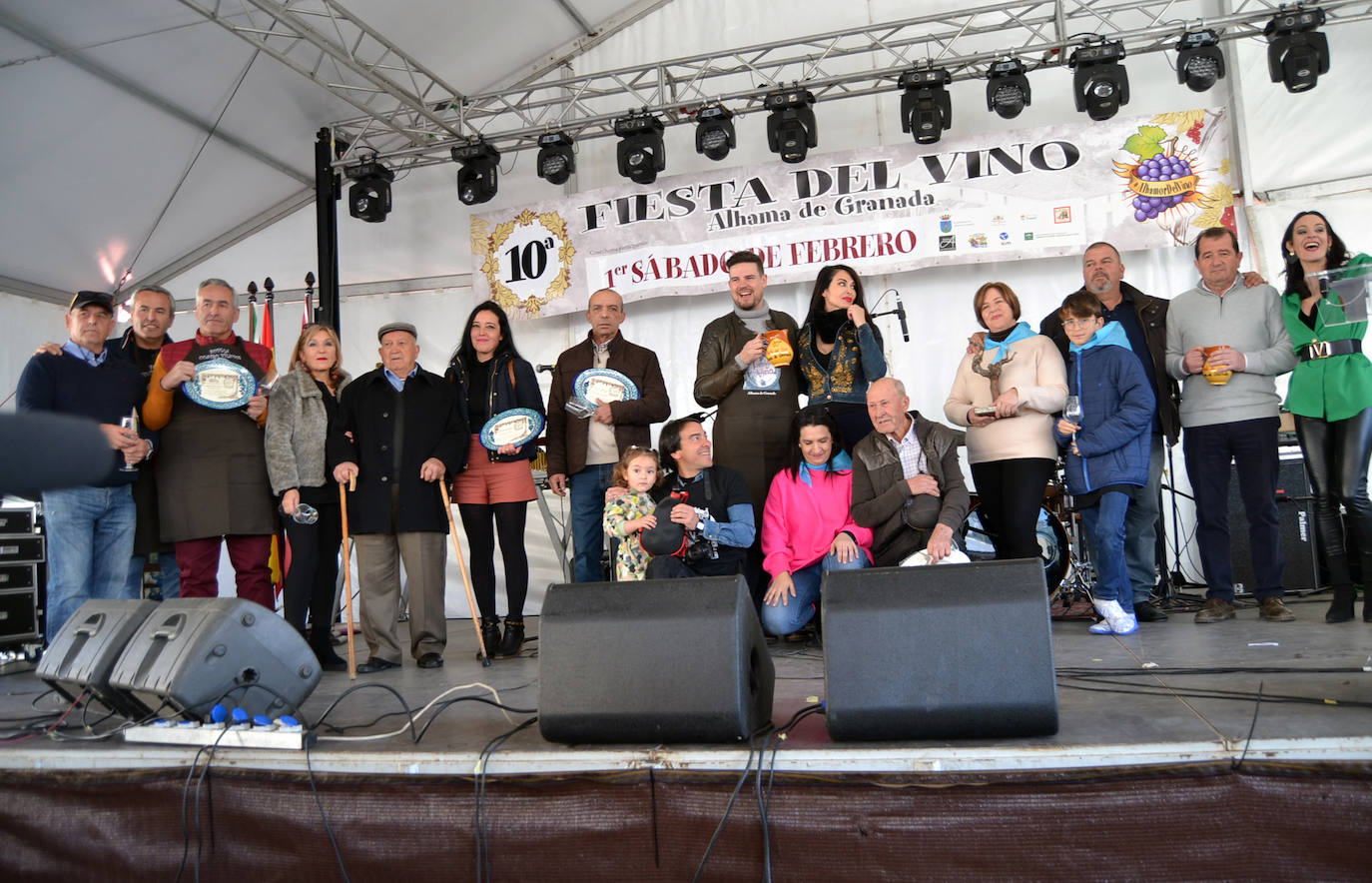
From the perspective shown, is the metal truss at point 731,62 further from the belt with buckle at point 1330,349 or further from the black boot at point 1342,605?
the black boot at point 1342,605

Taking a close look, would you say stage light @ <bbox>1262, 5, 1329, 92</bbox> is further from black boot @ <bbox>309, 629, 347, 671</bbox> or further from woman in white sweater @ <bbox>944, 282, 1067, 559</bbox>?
black boot @ <bbox>309, 629, 347, 671</bbox>

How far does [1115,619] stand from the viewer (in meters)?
3.71

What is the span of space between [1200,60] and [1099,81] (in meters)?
0.53

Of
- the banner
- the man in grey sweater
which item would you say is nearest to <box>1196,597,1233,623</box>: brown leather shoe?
the man in grey sweater

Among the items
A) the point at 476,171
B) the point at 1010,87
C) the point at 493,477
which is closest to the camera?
the point at 493,477

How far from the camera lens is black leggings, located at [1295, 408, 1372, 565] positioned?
3.69 metres

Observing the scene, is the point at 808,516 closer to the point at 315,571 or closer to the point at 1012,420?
the point at 1012,420

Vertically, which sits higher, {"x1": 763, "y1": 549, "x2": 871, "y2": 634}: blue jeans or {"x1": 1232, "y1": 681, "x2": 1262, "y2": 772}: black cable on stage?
{"x1": 763, "y1": 549, "x2": 871, "y2": 634}: blue jeans

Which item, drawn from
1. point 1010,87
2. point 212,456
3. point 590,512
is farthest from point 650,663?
point 1010,87

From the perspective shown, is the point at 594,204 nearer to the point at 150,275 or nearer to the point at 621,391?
the point at 621,391

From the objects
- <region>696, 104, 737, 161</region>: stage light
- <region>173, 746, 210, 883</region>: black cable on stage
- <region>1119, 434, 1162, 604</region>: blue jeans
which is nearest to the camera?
<region>173, 746, 210, 883</region>: black cable on stage

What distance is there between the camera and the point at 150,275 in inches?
274

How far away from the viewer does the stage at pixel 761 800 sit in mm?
1792

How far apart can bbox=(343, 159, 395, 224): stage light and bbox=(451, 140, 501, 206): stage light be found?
0.49 meters
